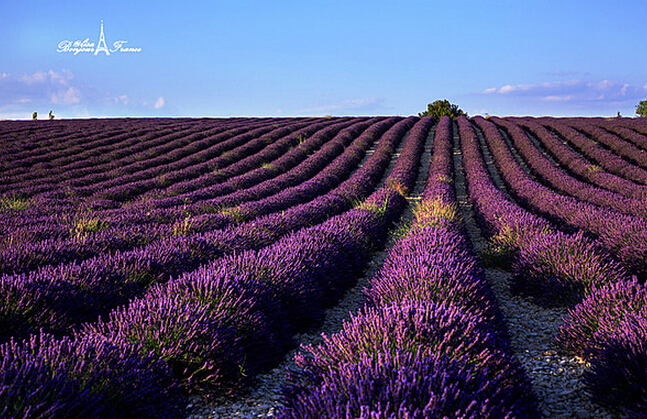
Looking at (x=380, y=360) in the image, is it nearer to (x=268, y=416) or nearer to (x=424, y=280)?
(x=268, y=416)

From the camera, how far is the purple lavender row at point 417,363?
1881mm

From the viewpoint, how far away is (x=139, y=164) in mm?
16562

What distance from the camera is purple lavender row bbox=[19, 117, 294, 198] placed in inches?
510

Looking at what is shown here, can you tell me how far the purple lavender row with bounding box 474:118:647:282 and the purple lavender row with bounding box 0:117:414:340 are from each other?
4.24 m

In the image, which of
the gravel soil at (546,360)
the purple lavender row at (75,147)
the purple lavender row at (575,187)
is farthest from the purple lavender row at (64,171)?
the purple lavender row at (575,187)

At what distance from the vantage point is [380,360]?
2.21 m

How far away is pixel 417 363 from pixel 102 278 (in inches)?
126

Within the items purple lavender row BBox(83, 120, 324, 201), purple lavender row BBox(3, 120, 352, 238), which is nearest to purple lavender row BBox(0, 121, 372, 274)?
purple lavender row BBox(3, 120, 352, 238)

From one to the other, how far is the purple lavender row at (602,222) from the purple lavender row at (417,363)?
99.3 inches

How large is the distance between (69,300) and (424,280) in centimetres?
297

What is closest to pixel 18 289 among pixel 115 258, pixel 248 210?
pixel 115 258

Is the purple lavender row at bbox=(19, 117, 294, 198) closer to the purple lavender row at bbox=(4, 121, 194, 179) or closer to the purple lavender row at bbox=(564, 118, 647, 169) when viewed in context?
the purple lavender row at bbox=(4, 121, 194, 179)

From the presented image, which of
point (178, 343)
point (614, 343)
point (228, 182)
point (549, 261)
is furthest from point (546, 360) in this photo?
point (228, 182)

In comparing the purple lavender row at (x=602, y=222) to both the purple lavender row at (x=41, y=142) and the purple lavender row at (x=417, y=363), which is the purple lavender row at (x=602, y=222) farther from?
the purple lavender row at (x=41, y=142)
